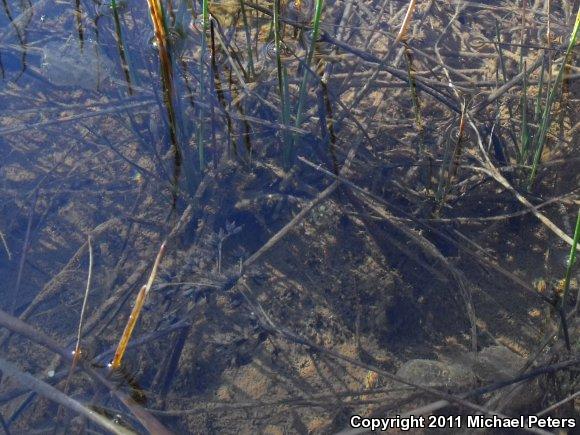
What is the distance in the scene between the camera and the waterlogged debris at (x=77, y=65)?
321 centimetres

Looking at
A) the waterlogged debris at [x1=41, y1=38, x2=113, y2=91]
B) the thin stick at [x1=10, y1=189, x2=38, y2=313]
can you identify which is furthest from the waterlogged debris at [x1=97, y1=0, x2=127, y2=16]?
the thin stick at [x1=10, y1=189, x2=38, y2=313]

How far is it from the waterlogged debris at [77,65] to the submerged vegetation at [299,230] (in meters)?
0.20

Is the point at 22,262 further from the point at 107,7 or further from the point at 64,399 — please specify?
the point at 107,7

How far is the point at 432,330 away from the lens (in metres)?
2.04

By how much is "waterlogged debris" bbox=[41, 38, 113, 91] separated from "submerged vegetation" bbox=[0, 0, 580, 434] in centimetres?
20

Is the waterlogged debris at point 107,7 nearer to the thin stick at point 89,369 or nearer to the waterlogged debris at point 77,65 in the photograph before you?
the waterlogged debris at point 77,65

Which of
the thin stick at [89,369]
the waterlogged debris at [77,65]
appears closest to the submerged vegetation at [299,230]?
the thin stick at [89,369]

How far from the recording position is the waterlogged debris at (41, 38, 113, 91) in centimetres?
321

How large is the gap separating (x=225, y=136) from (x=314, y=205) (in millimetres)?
632

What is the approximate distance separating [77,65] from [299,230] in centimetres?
198

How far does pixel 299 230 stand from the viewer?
2.37 metres

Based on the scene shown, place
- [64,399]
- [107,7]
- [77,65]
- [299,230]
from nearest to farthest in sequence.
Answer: [64,399] < [299,230] < [107,7] < [77,65]

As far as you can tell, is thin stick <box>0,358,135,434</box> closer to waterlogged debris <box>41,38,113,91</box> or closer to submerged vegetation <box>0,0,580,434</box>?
submerged vegetation <box>0,0,580,434</box>

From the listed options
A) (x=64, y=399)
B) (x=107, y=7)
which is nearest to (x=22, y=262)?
(x=64, y=399)
